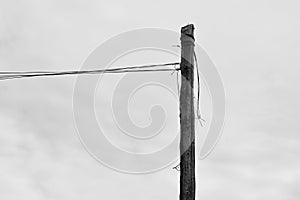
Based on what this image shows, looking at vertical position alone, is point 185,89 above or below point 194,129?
above

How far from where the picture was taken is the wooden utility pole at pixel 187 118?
910cm

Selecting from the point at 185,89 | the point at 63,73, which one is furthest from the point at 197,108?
the point at 63,73

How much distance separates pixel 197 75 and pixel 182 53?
1136 millimetres

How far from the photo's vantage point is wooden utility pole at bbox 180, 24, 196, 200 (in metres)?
9.10

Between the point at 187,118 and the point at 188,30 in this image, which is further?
the point at 188,30

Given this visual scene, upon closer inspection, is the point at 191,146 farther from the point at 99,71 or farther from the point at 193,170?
the point at 99,71

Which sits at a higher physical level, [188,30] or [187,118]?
[188,30]

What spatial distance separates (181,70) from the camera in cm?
988

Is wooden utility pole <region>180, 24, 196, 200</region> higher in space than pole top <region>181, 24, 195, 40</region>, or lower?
lower

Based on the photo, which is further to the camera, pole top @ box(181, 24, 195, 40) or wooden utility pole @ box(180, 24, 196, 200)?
pole top @ box(181, 24, 195, 40)

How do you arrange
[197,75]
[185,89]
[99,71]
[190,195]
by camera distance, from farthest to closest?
[99,71], [197,75], [185,89], [190,195]

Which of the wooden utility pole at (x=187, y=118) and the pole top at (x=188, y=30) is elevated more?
the pole top at (x=188, y=30)

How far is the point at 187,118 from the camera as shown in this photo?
9.45 meters

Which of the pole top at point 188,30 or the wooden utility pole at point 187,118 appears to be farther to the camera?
the pole top at point 188,30
